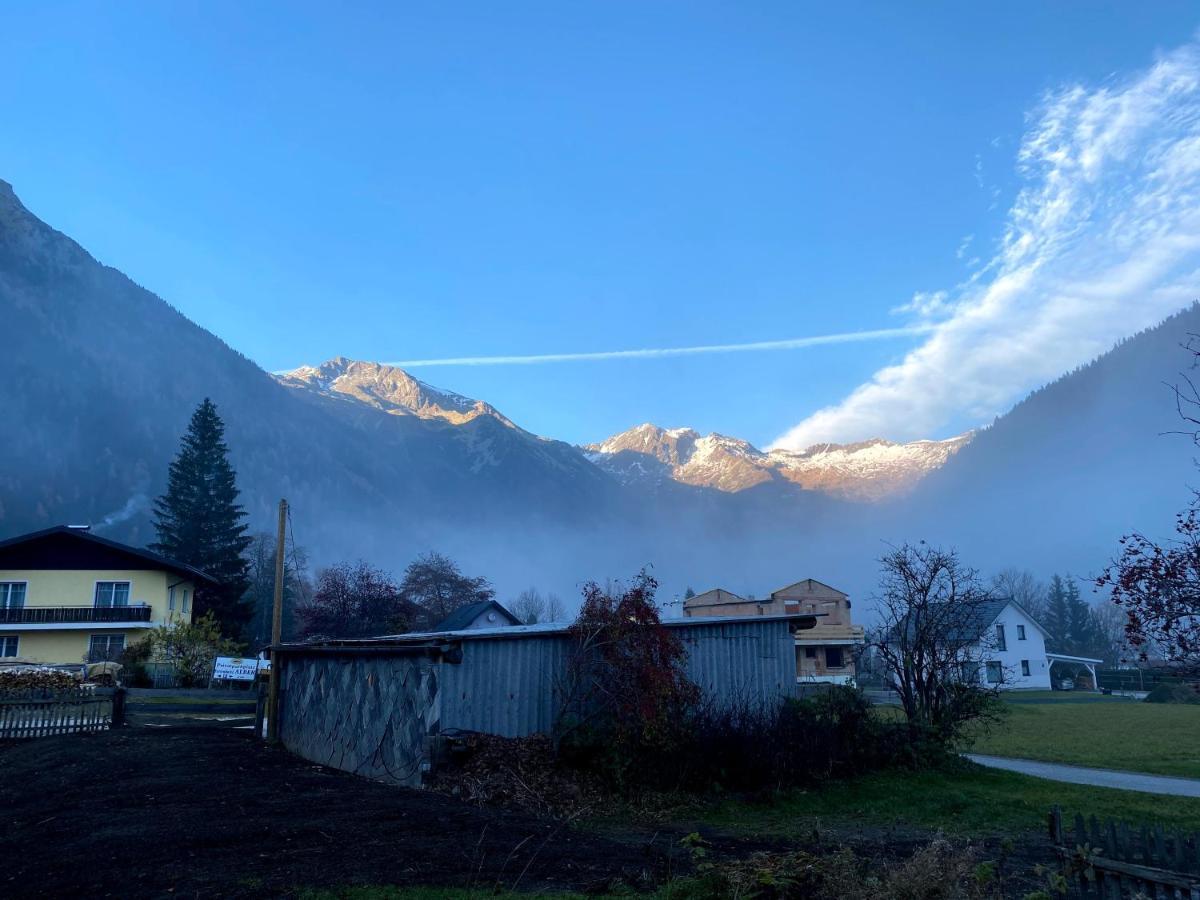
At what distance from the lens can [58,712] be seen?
23.7 m

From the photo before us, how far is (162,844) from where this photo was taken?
995 centimetres

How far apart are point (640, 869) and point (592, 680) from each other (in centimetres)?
707

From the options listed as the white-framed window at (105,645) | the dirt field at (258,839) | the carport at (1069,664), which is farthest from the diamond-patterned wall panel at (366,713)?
the carport at (1069,664)

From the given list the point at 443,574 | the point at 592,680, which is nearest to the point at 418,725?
the point at 592,680

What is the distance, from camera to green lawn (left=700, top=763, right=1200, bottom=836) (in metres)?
13.0

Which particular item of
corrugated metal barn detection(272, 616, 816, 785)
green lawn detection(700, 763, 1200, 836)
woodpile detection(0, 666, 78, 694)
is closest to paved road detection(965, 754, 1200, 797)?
green lawn detection(700, 763, 1200, 836)

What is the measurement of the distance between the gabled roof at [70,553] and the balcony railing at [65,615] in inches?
99.0

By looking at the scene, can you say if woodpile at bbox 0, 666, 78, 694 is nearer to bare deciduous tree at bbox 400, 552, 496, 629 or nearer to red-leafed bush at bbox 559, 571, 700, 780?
red-leafed bush at bbox 559, 571, 700, 780

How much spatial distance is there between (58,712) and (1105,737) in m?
32.2

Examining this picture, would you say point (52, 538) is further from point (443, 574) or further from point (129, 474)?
point (129, 474)

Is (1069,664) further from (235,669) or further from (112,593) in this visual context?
(112,593)

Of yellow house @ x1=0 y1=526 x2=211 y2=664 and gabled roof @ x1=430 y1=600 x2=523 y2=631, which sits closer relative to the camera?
yellow house @ x1=0 y1=526 x2=211 y2=664

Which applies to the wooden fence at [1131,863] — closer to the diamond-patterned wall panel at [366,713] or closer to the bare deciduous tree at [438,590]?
the diamond-patterned wall panel at [366,713]

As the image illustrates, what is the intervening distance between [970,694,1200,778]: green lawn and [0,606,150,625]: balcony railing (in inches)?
1776
